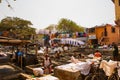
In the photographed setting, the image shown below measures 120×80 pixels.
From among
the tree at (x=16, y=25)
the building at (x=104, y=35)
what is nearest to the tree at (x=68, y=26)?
the tree at (x=16, y=25)

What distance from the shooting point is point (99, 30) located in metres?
43.8

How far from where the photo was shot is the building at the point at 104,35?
41.8m

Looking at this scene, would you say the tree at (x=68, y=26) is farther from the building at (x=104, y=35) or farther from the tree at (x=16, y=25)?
the building at (x=104, y=35)

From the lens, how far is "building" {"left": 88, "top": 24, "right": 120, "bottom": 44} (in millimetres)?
41809

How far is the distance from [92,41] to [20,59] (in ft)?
100

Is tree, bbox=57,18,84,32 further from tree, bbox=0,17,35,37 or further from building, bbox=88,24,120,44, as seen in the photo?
building, bbox=88,24,120,44

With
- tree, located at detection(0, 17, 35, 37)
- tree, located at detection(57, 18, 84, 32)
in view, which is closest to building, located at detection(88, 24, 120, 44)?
tree, located at detection(0, 17, 35, 37)

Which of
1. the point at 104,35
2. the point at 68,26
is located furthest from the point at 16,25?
the point at 104,35

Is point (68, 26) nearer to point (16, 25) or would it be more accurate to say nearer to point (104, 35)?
point (16, 25)

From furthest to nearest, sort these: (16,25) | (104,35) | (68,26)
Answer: (68,26), (16,25), (104,35)

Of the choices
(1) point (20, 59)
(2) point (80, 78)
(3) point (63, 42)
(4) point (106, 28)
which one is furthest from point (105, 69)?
(4) point (106, 28)

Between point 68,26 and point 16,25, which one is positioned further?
point 68,26

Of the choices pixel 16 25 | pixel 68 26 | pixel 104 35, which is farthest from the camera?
pixel 68 26

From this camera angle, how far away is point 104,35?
139ft
